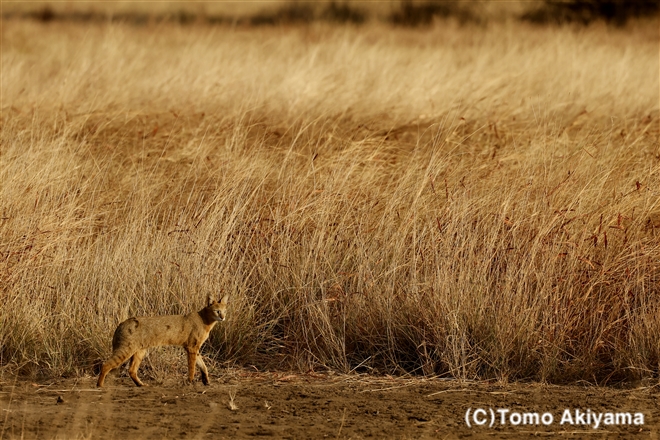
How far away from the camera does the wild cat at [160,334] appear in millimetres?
5055

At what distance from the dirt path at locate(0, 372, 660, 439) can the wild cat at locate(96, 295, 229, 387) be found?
20 centimetres

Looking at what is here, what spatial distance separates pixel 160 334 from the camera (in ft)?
16.7

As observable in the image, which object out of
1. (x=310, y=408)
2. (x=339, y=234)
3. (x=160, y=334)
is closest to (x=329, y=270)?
(x=339, y=234)

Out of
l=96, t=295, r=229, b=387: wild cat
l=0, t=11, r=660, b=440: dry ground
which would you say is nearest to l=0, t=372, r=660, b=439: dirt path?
l=0, t=11, r=660, b=440: dry ground

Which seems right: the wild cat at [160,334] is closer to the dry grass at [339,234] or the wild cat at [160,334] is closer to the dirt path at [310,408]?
the dirt path at [310,408]

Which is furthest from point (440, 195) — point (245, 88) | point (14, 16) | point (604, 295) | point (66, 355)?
point (14, 16)

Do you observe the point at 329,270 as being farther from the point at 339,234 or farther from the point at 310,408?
the point at 310,408

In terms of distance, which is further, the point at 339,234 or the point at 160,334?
the point at 339,234

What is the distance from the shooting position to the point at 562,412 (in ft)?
16.9

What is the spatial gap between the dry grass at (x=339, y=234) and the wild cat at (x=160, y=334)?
664 millimetres

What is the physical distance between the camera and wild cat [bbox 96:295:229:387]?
505 cm

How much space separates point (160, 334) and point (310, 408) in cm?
81

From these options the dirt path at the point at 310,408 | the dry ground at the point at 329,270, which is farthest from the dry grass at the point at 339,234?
the dirt path at the point at 310,408

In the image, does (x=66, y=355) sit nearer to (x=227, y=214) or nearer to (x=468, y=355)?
Answer: (x=227, y=214)
